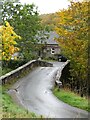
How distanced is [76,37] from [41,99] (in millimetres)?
6221

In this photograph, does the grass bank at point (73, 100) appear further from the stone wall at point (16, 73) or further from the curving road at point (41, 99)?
the stone wall at point (16, 73)

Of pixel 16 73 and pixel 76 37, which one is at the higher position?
pixel 76 37

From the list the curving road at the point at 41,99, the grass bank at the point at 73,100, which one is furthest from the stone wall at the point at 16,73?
the grass bank at the point at 73,100

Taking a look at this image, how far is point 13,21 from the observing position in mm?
38281

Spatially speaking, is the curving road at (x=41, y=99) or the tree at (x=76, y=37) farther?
the tree at (x=76, y=37)

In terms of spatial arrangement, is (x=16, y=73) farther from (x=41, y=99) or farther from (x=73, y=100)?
(x=73, y=100)

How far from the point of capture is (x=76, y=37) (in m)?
21.7

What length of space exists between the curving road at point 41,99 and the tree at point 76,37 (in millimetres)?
2103

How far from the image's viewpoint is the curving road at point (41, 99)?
13863 mm

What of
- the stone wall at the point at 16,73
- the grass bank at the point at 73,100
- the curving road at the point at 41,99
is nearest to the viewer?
the curving road at the point at 41,99

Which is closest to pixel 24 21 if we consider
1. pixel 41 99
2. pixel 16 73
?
pixel 16 73

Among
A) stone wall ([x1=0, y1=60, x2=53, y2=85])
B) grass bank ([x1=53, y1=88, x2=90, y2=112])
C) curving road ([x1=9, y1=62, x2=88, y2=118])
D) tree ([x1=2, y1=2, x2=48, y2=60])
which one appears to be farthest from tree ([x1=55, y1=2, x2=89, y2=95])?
tree ([x1=2, y1=2, x2=48, y2=60])

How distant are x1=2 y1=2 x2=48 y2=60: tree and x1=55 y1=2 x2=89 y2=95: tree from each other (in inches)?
575

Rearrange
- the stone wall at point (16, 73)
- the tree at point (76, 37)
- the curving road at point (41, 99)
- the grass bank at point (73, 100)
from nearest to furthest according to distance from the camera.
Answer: the curving road at point (41, 99), the grass bank at point (73, 100), the tree at point (76, 37), the stone wall at point (16, 73)
